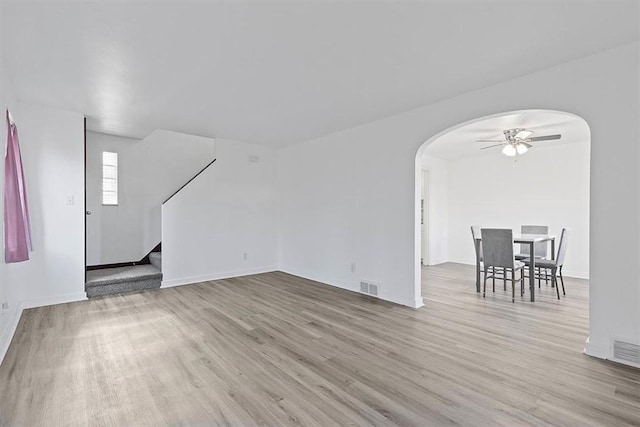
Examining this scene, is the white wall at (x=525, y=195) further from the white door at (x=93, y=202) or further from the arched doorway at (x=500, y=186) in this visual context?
the white door at (x=93, y=202)

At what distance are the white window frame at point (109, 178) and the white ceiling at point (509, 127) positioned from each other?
5.30 meters

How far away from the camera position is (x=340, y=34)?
2174mm

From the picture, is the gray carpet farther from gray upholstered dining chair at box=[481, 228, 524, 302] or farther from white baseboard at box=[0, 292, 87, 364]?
gray upholstered dining chair at box=[481, 228, 524, 302]

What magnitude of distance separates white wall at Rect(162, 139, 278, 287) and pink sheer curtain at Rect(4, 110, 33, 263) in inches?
76.6

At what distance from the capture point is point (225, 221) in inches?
214

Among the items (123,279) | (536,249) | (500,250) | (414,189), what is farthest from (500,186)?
(123,279)

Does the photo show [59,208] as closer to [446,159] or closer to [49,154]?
[49,154]

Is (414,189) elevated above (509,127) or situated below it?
below

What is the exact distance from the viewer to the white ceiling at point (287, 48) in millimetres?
1920

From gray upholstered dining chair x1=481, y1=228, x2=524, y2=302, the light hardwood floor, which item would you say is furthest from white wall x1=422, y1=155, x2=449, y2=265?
the light hardwood floor

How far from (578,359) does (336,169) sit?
353 cm

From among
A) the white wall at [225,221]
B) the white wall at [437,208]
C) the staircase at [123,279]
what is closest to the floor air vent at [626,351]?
the white wall at [437,208]

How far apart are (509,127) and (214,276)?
518cm

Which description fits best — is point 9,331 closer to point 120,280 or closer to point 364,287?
point 120,280
